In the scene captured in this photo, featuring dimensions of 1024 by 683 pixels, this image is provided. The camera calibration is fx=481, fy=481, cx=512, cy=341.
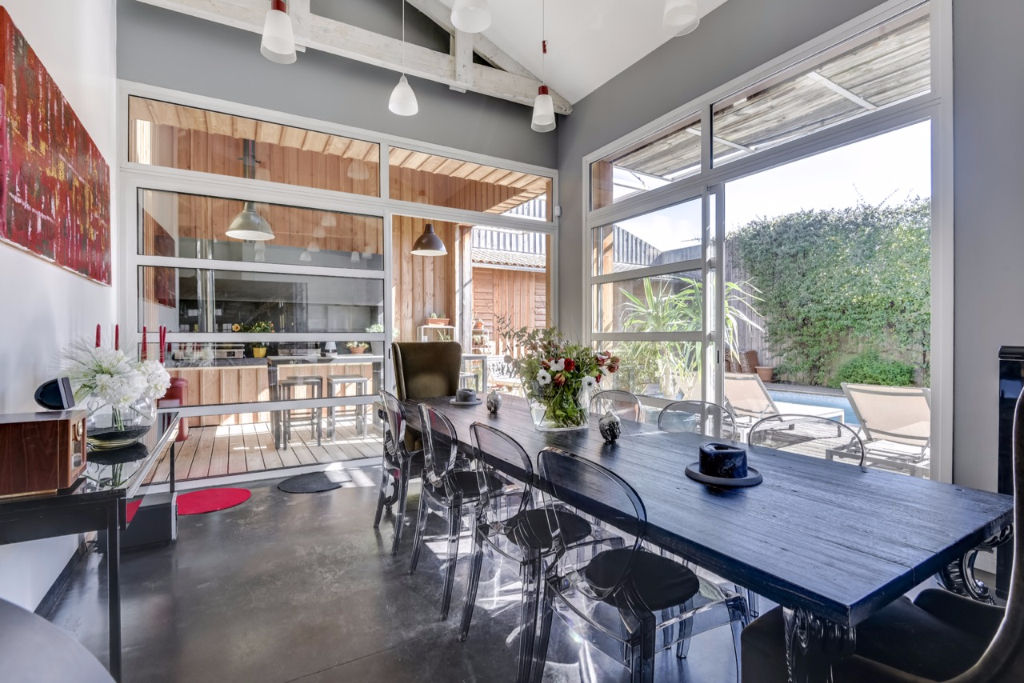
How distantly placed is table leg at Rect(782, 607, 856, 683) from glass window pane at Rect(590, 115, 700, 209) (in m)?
3.52

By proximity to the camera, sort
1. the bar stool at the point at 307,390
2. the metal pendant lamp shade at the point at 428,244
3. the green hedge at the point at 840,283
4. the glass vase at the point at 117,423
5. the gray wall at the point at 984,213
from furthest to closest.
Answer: the metal pendant lamp shade at the point at 428,244 < the bar stool at the point at 307,390 < the green hedge at the point at 840,283 < the gray wall at the point at 984,213 < the glass vase at the point at 117,423

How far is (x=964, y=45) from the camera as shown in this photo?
7.68 ft

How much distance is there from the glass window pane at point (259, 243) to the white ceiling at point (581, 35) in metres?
2.15

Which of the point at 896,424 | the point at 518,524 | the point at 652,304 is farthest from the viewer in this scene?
the point at 652,304

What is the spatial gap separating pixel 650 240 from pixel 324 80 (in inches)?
124

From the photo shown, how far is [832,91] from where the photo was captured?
296cm

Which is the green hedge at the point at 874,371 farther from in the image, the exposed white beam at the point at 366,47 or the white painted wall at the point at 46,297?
the white painted wall at the point at 46,297

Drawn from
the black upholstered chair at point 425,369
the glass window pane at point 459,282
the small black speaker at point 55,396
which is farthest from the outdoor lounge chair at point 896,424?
the glass window pane at point 459,282

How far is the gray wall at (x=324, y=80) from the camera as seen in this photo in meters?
3.54

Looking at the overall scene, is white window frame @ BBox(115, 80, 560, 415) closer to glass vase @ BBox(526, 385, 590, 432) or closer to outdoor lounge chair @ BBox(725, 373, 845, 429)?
glass vase @ BBox(526, 385, 590, 432)

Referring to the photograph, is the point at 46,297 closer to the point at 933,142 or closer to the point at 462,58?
the point at 462,58

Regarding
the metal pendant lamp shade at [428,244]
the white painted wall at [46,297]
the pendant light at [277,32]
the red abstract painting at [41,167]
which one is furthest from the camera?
the metal pendant lamp shade at [428,244]

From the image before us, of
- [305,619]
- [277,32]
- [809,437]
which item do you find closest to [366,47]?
[277,32]

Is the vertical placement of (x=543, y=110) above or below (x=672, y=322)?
above
